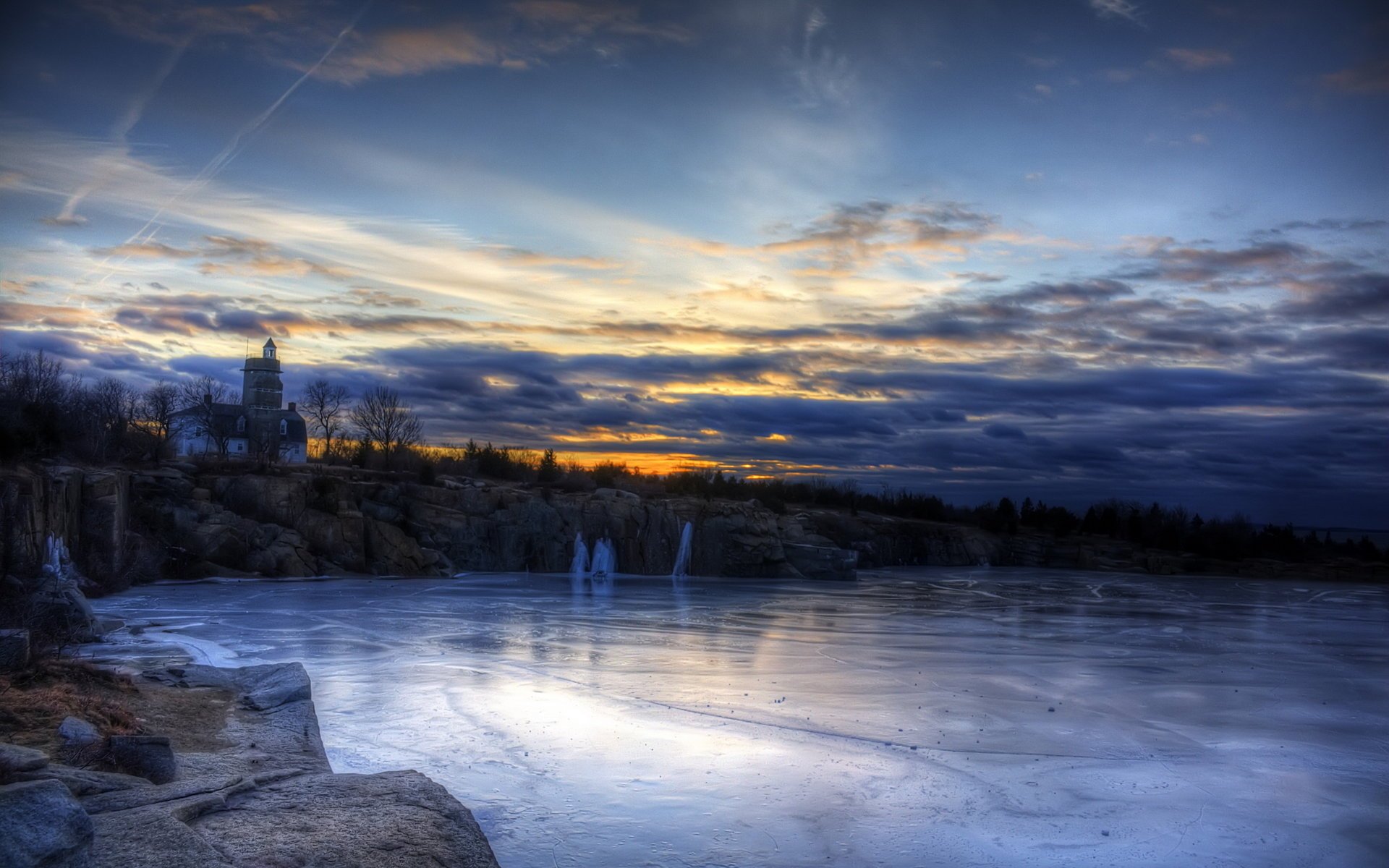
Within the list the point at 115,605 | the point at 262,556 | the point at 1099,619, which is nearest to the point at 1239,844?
the point at 1099,619

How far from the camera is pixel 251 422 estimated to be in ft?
226

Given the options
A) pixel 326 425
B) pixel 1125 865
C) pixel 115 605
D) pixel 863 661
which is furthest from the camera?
pixel 326 425

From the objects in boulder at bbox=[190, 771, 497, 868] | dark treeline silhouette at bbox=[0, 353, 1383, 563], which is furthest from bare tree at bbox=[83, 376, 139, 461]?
boulder at bbox=[190, 771, 497, 868]

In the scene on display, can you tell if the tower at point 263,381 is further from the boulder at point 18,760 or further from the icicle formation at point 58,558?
the boulder at point 18,760

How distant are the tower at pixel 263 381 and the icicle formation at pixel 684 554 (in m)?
41.6

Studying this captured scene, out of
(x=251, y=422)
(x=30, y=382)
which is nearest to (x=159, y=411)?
(x=251, y=422)

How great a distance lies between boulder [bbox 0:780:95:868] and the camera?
13.8ft

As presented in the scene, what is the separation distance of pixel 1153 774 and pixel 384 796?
6.72 meters

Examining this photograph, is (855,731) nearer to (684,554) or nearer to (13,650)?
(13,650)

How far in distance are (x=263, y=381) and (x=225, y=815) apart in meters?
75.3

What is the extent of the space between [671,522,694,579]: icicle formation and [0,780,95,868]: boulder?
141ft

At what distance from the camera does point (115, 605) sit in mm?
22750

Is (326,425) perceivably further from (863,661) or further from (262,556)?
(863,661)

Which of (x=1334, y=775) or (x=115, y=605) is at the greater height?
(x=1334, y=775)
